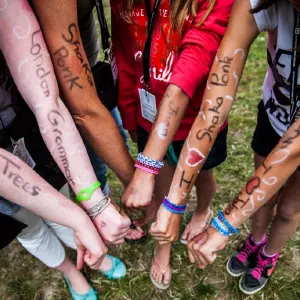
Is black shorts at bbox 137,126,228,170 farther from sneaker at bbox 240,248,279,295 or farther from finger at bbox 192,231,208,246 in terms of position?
sneaker at bbox 240,248,279,295

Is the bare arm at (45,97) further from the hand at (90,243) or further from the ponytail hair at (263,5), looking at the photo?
the ponytail hair at (263,5)

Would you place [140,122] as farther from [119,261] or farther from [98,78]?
[119,261]

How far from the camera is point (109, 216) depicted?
1.39 m

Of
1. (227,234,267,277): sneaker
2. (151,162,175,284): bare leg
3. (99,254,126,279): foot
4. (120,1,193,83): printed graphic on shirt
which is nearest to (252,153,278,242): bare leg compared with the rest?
(227,234,267,277): sneaker

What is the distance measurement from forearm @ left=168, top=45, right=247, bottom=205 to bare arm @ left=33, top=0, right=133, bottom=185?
27 centimetres

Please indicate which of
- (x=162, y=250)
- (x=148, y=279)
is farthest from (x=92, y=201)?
(x=148, y=279)

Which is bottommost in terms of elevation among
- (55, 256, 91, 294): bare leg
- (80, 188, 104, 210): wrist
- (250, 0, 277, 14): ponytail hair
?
(55, 256, 91, 294): bare leg

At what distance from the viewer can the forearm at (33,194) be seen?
1.21 metres

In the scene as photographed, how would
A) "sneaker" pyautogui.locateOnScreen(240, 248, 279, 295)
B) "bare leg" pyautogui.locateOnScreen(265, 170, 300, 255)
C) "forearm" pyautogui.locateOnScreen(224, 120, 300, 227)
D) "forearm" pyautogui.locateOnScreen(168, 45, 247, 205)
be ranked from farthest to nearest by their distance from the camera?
"sneaker" pyautogui.locateOnScreen(240, 248, 279, 295) < "bare leg" pyautogui.locateOnScreen(265, 170, 300, 255) < "forearm" pyautogui.locateOnScreen(168, 45, 247, 205) < "forearm" pyautogui.locateOnScreen(224, 120, 300, 227)

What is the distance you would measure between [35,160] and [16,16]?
21.7 inches

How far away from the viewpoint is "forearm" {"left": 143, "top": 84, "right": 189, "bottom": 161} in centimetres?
146

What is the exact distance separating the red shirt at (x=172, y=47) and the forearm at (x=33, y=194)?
0.61m

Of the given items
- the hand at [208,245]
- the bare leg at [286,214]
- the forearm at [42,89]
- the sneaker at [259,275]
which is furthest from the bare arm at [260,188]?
the sneaker at [259,275]

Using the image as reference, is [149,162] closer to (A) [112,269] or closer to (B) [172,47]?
(B) [172,47]
